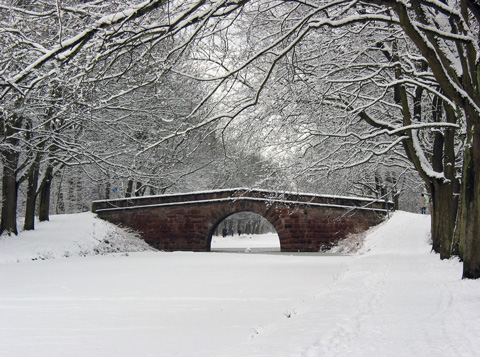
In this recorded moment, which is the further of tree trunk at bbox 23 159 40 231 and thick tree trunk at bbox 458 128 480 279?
tree trunk at bbox 23 159 40 231

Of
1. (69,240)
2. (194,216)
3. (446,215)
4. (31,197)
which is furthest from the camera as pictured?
(194,216)

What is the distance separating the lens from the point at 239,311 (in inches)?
267

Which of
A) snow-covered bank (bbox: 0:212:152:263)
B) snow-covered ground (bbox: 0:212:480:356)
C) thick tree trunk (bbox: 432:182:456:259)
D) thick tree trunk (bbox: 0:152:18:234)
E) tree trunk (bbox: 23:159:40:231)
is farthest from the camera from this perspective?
tree trunk (bbox: 23:159:40:231)

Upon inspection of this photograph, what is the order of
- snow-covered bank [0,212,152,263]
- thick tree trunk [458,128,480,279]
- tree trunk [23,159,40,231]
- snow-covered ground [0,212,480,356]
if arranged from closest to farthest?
snow-covered ground [0,212,480,356]
thick tree trunk [458,128,480,279]
snow-covered bank [0,212,152,263]
tree trunk [23,159,40,231]

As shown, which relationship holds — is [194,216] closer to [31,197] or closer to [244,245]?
[31,197]

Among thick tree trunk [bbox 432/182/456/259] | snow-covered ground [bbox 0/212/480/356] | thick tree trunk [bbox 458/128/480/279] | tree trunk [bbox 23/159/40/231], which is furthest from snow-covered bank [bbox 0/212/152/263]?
thick tree trunk [bbox 458/128/480/279]

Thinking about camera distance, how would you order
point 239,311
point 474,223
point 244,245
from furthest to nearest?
point 244,245
point 474,223
point 239,311

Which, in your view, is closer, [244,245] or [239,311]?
[239,311]

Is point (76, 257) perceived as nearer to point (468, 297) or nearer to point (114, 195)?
point (468, 297)

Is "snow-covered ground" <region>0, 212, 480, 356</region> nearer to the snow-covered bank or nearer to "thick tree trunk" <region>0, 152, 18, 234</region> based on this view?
the snow-covered bank

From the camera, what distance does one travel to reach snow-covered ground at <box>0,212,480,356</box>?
4.40 metres

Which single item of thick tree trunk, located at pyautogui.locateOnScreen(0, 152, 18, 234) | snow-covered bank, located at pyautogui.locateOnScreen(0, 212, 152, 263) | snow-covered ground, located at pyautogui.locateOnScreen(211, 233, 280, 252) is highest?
thick tree trunk, located at pyautogui.locateOnScreen(0, 152, 18, 234)

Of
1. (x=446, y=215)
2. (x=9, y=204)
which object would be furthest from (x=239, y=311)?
(x=9, y=204)

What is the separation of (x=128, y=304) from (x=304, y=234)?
16642 millimetres
